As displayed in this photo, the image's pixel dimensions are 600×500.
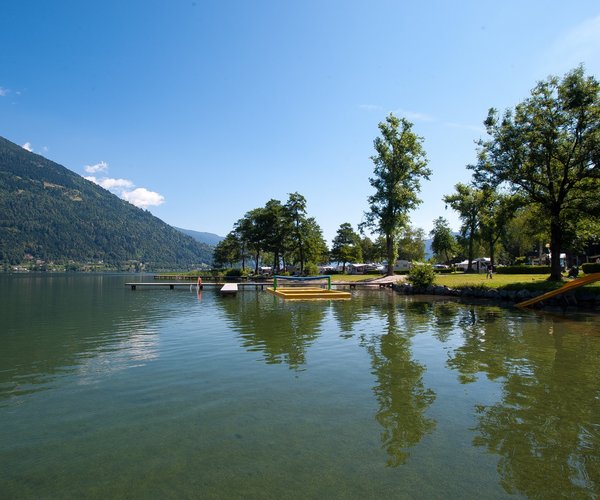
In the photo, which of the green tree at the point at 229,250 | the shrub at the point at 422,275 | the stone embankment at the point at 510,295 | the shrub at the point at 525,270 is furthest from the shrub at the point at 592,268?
the green tree at the point at 229,250

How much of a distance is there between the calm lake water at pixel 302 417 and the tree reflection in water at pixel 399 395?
0.04 metres

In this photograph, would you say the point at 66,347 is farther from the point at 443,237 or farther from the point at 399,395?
the point at 443,237

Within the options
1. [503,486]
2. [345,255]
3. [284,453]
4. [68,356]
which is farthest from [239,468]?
[345,255]

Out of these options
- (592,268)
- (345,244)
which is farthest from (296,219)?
(592,268)

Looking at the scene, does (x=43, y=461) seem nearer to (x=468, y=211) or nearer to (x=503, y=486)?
(x=503, y=486)

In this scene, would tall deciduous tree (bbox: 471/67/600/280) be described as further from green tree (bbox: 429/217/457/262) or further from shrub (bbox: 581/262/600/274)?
green tree (bbox: 429/217/457/262)

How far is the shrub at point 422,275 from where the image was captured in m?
41.5

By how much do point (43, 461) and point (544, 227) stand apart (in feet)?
124

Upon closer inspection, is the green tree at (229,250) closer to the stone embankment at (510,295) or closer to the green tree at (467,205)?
the green tree at (467,205)

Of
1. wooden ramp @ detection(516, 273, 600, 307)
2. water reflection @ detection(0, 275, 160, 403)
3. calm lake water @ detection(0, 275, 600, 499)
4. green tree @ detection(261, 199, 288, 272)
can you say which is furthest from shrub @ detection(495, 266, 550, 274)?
water reflection @ detection(0, 275, 160, 403)

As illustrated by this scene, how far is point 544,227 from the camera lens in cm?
3222

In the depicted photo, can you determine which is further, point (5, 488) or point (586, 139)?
point (586, 139)

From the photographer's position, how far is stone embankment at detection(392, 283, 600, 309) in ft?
85.3

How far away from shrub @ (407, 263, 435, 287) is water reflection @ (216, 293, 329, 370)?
1943cm
